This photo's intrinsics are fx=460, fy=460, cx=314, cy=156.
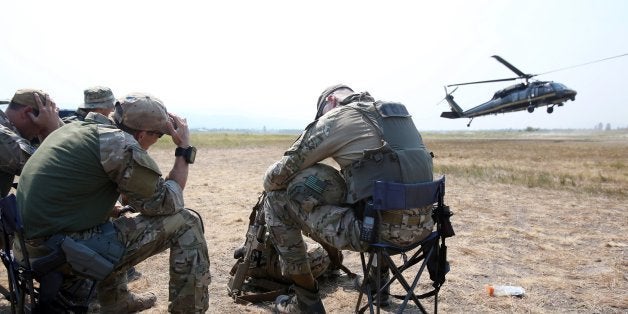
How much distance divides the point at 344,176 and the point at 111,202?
5.51ft

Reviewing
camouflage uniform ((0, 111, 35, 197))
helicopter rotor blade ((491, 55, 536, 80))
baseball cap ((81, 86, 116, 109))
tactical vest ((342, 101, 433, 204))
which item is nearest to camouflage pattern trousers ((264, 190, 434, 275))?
tactical vest ((342, 101, 433, 204))

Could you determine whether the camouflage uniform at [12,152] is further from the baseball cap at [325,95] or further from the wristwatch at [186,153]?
the baseball cap at [325,95]

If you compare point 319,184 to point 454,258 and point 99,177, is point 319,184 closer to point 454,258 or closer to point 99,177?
point 99,177

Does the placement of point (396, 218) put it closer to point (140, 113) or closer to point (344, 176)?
point (344, 176)

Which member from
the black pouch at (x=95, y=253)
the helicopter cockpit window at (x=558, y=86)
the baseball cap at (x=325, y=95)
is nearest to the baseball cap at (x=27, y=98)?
the black pouch at (x=95, y=253)

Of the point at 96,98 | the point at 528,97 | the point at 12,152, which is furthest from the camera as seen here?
the point at 528,97

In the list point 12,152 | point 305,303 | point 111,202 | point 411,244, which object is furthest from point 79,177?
point 411,244

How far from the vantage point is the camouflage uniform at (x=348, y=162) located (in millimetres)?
3348

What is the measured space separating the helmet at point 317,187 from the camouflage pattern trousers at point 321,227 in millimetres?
63

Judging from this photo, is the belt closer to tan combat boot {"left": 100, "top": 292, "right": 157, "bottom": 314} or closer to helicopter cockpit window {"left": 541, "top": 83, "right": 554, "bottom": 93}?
tan combat boot {"left": 100, "top": 292, "right": 157, "bottom": 314}

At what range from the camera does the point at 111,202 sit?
312 cm

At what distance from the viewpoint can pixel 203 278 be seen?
3.30 metres

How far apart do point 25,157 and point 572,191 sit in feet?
38.0

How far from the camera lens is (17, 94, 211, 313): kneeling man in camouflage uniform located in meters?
2.89
